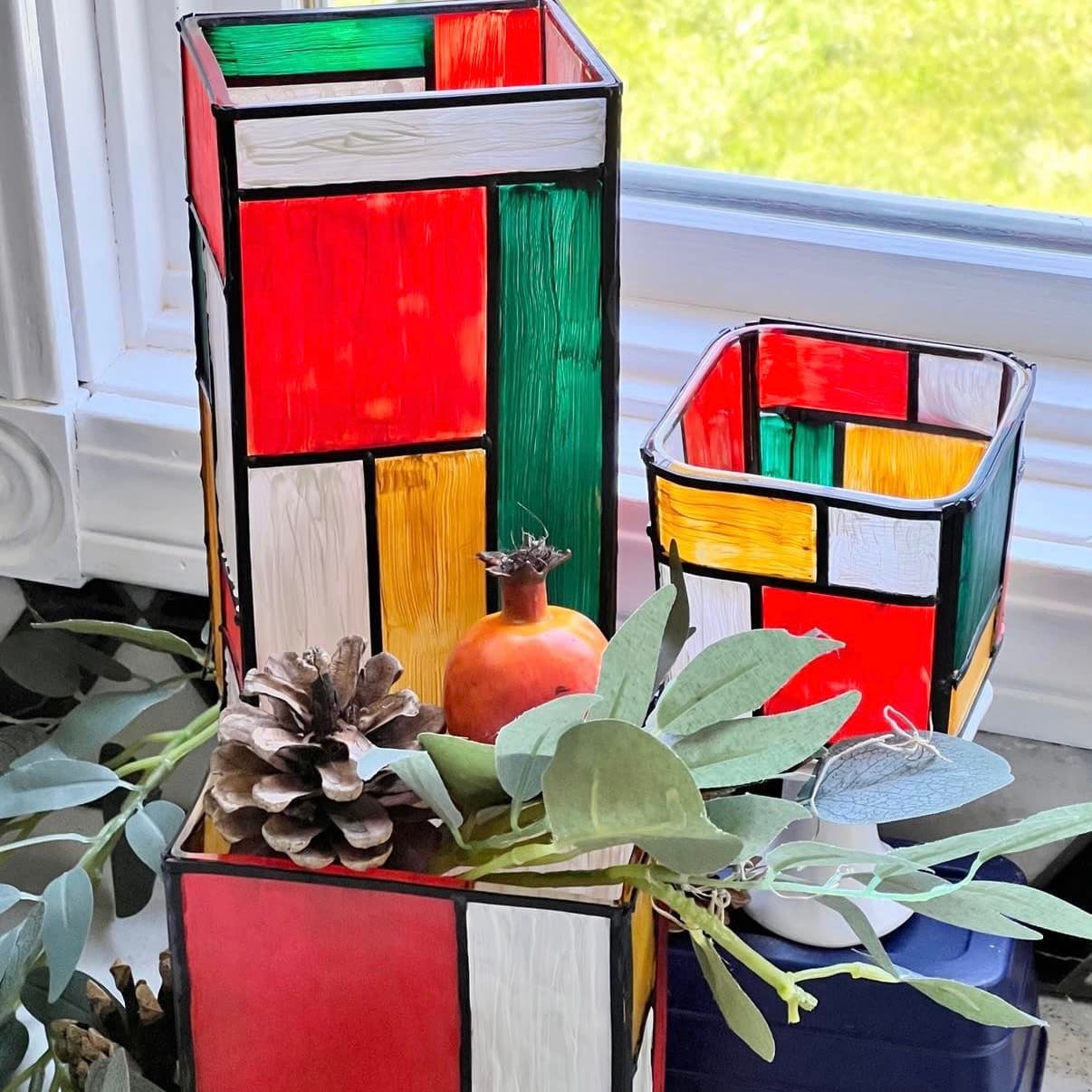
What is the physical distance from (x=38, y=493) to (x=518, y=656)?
41 centimetres

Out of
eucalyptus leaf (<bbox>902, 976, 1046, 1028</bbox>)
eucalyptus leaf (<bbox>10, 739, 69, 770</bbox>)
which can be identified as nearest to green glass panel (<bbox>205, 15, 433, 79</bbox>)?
eucalyptus leaf (<bbox>10, 739, 69, 770</bbox>)

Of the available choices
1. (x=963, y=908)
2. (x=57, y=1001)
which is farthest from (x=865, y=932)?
(x=57, y=1001)

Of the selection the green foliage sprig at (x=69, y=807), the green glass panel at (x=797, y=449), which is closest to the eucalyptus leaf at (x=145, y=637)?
the green foliage sprig at (x=69, y=807)

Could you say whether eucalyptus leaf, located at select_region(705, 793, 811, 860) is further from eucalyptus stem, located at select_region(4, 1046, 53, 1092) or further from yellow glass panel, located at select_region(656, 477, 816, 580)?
eucalyptus stem, located at select_region(4, 1046, 53, 1092)

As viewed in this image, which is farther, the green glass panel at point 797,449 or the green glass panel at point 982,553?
the green glass panel at point 797,449

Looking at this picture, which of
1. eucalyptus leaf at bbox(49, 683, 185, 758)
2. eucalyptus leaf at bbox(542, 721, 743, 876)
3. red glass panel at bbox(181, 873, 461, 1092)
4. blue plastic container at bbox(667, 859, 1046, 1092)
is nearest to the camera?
eucalyptus leaf at bbox(542, 721, 743, 876)

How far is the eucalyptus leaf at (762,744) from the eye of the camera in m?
0.48

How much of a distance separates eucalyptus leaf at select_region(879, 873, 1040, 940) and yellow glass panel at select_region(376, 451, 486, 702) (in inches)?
8.6

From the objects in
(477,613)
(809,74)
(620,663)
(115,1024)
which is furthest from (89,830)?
(809,74)

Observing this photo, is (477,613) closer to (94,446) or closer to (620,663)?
(620,663)

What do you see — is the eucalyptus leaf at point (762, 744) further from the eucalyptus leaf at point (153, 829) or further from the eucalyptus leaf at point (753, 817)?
the eucalyptus leaf at point (153, 829)

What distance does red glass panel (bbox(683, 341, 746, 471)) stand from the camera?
66 centimetres

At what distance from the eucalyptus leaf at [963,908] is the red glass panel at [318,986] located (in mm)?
161

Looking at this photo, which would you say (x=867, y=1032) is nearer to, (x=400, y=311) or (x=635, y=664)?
(x=635, y=664)
